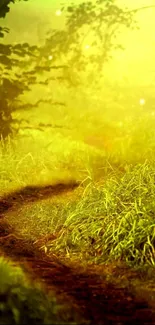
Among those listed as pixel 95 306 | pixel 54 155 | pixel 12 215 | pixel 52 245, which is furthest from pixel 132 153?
pixel 95 306

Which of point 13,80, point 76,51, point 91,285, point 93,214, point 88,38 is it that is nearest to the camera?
point 91,285

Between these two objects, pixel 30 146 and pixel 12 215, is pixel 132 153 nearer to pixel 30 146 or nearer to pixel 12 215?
pixel 30 146

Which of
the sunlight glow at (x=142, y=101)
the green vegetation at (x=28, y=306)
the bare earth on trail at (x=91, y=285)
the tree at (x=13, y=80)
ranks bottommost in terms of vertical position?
the bare earth on trail at (x=91, y=285)

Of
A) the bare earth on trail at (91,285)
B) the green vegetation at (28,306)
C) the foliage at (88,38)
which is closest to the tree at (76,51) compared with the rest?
the foliage at (88,38)

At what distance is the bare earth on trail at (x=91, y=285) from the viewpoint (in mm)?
2982

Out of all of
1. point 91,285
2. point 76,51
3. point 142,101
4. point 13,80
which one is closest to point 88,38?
point 76,51

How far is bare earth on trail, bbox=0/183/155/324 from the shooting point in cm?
298

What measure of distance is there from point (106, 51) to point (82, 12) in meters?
0.81

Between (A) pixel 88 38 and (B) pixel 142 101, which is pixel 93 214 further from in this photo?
(A) pixel 88 38

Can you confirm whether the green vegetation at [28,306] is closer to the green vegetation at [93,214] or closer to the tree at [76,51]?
the green vegetation at [93,214]

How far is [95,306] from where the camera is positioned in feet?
10.1

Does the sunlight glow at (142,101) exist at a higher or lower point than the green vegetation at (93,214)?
higher

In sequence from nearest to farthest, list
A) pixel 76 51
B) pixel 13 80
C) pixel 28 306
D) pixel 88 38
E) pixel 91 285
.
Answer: pixel 28 306 < pixel 91 285 < pixel 13 80 < pixel 76 51 < pixel 88 38

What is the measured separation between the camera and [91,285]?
11.6ft
